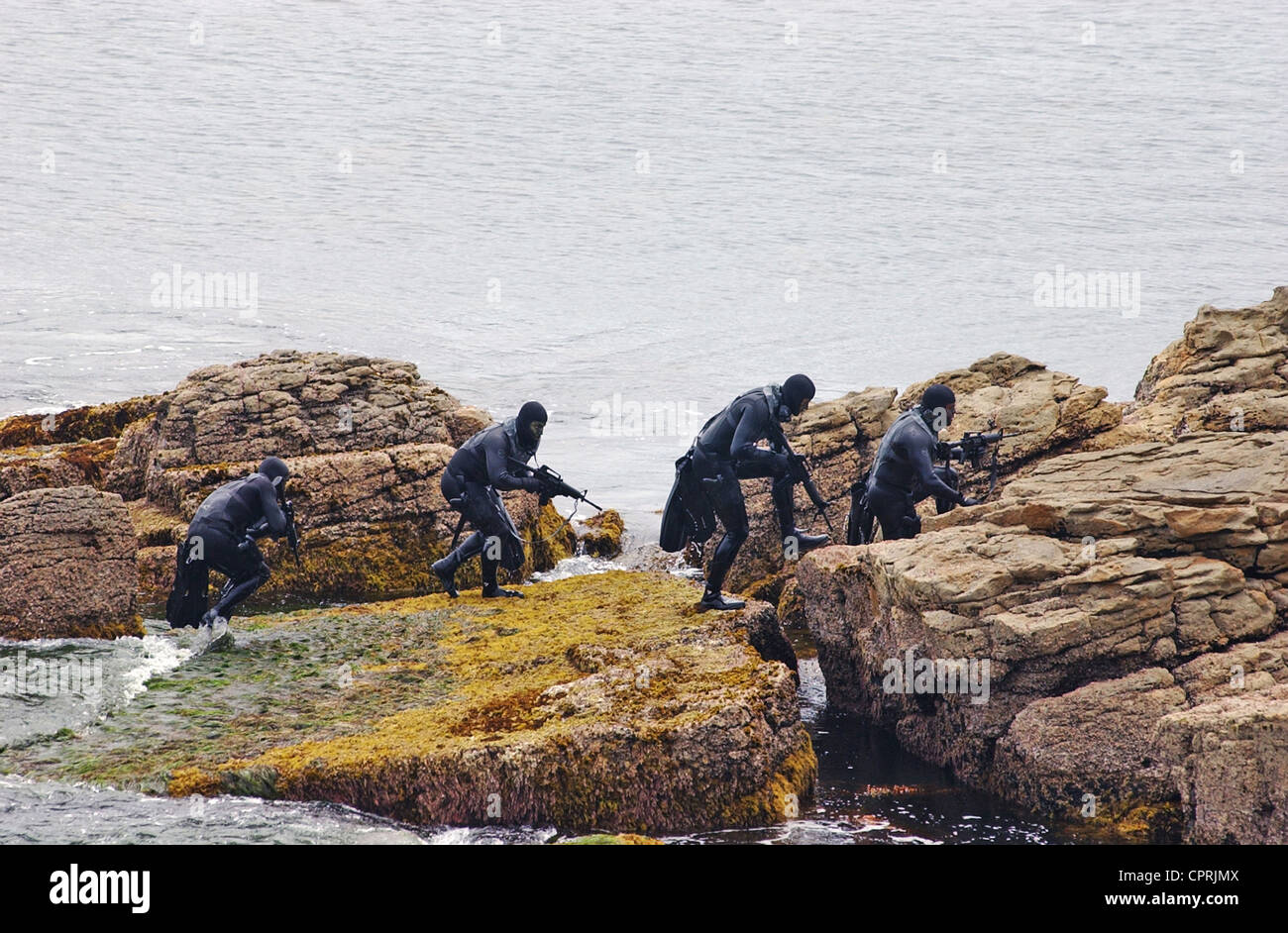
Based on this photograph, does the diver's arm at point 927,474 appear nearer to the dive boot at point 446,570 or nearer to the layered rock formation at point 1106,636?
the layered rock formation at point 1106,636

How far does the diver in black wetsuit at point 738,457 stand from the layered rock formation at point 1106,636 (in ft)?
4.43

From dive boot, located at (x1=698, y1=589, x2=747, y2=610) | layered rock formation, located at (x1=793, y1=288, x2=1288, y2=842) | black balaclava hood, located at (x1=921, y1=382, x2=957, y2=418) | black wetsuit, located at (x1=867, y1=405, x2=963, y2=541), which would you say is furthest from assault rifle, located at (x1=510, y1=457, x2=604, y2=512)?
black balaclava hood, located at (x1=921, y1=382, x2=957, y2=418)

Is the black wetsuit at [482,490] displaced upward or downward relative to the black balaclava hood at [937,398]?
downward

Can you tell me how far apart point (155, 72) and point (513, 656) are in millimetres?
106940

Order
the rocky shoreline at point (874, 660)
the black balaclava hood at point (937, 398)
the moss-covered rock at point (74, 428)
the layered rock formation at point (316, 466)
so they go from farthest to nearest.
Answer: the moss-covered rock at point (74, 428)
the layered rock formation at point (316, 466)
the black balaclava hood at point (937, 398)
the rocky shoreline at point (874, 660)

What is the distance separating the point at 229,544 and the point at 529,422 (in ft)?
13.3

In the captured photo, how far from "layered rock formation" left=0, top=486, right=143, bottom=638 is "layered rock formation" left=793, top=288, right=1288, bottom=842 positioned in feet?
28.1

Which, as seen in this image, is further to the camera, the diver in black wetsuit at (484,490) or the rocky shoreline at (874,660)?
the diver in black wetsuit at (484,490)

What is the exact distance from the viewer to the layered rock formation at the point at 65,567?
1517 cm

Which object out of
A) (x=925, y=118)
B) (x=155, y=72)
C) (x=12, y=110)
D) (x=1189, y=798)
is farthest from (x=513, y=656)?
(x=155, y=72)

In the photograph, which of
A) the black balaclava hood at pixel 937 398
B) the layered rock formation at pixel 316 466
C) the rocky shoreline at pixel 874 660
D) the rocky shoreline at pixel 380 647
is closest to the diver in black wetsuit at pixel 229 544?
the rocky shoreline at pixel 380 647

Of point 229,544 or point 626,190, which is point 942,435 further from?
point 626,190

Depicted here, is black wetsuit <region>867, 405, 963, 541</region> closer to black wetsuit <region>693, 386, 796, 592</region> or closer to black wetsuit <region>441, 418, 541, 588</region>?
black wetsuit <region>693, 386, 796, 592</region>

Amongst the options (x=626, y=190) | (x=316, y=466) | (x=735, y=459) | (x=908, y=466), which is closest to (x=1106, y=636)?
(x=908, y=466)
